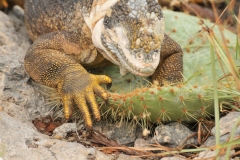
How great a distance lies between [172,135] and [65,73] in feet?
3.44

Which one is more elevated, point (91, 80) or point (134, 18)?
point (134, 18)

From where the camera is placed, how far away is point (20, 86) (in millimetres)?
4082

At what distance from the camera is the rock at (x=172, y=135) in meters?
3.59

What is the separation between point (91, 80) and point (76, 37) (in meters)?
0.64

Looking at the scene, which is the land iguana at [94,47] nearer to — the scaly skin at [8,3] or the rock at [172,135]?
the rock at [172,135]

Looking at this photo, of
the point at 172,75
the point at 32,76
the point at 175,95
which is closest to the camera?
the point at 175,95

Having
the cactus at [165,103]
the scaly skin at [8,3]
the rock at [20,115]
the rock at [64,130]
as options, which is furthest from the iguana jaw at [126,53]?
the scaly skin at [8,3]

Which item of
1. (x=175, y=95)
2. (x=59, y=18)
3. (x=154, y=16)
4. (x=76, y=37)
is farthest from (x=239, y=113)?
(x=59, y=18)

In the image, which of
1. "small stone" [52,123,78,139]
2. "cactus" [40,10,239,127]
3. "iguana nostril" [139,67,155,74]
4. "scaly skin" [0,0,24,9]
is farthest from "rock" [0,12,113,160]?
"scaly skin" [0,0,24,9]

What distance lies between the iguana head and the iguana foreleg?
29 centimetres

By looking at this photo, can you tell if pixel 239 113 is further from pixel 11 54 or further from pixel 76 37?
pixel 11 54

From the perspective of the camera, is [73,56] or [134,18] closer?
[134,18]

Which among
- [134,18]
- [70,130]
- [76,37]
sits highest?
[134,18]

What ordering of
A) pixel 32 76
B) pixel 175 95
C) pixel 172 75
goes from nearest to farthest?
pixel 175 95, pixel 32 76, pixel 172 75
